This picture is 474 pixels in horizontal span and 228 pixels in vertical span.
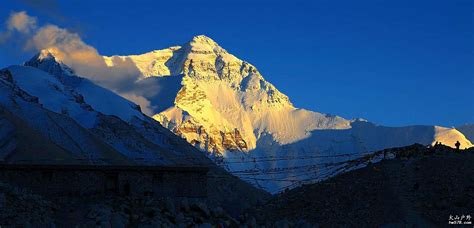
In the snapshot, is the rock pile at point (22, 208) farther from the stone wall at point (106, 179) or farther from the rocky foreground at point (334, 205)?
the stone wall at point (106, 179)

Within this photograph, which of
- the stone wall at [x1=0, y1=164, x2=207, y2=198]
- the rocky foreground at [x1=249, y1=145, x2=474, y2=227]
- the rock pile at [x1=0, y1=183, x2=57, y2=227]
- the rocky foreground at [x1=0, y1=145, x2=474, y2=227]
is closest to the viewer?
the rocky foreground at [x1=249, y1=145, x2=474, y2=227]

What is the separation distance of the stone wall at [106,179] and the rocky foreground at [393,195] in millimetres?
5325

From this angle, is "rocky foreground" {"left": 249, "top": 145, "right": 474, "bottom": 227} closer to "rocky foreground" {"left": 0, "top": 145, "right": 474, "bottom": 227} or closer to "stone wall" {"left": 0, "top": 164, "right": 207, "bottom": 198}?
"rocky foreground" {"left": 0, "top": 145, "right": 474, "bottom": 227}

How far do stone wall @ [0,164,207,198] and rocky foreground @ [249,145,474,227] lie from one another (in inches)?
210

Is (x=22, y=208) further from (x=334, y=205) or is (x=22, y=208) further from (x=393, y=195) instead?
(x=393, y=195)

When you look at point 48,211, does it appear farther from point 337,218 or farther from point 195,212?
point 337,218

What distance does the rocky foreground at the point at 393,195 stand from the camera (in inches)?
1341

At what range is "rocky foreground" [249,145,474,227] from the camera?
3406 centimetres

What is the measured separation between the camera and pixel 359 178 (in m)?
38.2

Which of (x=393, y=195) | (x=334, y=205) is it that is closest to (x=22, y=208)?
(x=334, y=205)

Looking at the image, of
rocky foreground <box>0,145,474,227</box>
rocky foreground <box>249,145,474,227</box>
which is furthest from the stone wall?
rocky foreground <box>249,145,474,227</box>

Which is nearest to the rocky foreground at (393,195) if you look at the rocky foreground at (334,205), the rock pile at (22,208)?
the rocky foreground at (334,205)

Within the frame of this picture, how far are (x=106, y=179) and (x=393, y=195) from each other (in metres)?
15.1

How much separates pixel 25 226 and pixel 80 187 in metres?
8.68
